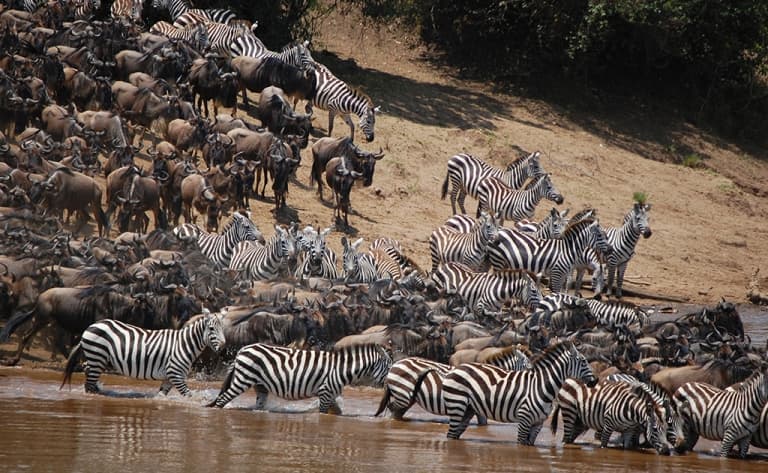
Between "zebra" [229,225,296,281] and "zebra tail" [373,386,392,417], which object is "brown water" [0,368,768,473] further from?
"zebra" [229,225,296,281]

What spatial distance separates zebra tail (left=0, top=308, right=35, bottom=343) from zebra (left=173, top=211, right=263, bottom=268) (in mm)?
4629

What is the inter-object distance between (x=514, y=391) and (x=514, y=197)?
37.9 ft

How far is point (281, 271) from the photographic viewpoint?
19719 millimetres

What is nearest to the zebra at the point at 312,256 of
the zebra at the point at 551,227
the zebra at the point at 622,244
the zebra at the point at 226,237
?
the zebra at the point at 226,237

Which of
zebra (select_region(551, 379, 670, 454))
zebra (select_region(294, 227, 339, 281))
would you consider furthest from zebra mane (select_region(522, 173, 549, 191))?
zebra (select_region(551, 379, 670, 454))

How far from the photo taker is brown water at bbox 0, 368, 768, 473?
1121 cm

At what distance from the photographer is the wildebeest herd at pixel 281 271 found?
13539 mm

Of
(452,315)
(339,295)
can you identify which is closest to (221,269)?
(339,295)

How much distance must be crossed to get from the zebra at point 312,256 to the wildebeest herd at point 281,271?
3 cm

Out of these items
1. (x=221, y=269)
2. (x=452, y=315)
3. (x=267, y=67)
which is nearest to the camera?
(x=452, y=315)

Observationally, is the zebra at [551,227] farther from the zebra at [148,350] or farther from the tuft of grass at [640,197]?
the zebra at [148,350]

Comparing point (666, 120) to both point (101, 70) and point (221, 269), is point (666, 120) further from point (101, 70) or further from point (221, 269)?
point (221, 269)

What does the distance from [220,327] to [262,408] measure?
992 millimetres

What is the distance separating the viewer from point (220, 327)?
14641 mm
